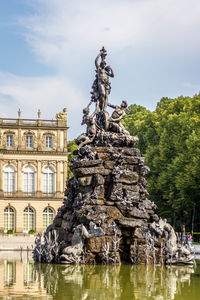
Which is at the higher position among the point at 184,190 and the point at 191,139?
the point at 191,139

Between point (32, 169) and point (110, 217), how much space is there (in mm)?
54686

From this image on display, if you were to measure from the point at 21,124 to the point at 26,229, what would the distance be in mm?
13324

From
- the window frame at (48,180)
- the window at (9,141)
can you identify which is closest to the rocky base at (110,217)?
the window frame at (48,180)

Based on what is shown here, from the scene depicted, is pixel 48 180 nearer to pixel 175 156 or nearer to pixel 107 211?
pixel 175 156

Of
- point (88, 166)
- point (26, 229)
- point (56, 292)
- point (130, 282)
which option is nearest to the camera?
point (56, 292)

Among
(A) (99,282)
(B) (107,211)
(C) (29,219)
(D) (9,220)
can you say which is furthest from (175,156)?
(A) (99,282)

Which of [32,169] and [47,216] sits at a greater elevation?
[32,169]

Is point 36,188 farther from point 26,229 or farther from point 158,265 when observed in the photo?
point 158,265

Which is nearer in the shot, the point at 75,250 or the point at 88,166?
the point at 75,250

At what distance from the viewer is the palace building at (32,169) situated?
240 ft

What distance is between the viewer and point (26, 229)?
72.5 m

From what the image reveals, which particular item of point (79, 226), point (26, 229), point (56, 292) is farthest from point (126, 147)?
point (26, 229)

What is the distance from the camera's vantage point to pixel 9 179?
242ft

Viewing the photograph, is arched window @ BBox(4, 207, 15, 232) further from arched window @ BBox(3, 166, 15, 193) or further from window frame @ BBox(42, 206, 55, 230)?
window frame @ BBox(42, 206, 55, 230)
